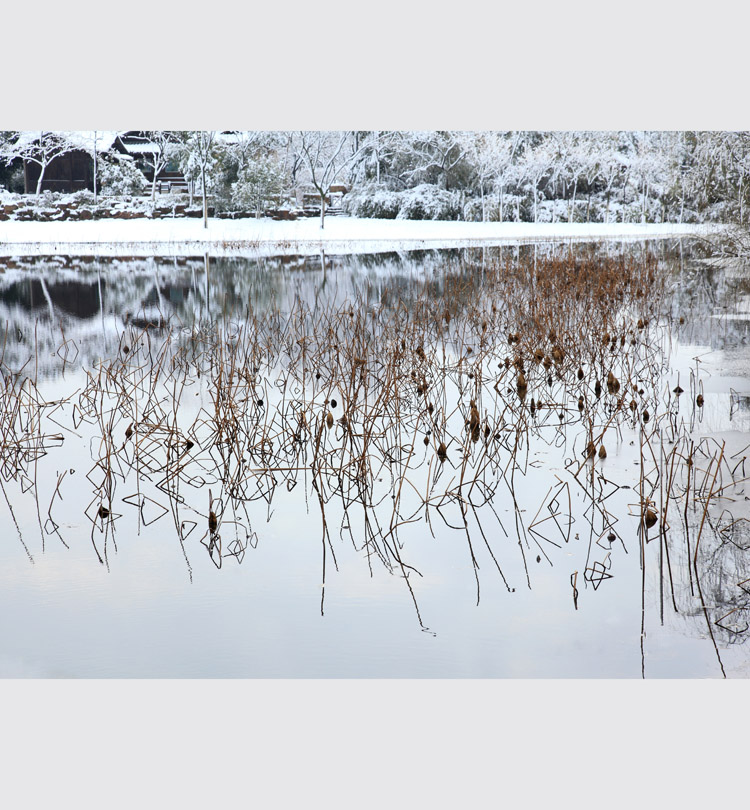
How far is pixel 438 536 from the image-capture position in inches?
110

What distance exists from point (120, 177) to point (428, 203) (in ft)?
14.3

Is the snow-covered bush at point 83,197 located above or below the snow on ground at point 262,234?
above

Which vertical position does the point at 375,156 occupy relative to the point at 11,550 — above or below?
above

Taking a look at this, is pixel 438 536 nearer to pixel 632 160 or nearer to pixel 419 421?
pixel 419 421

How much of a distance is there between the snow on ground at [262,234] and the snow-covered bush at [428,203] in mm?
160

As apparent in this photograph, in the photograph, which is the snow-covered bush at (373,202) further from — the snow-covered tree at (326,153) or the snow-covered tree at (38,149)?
the snow-covered tree at (38,149)

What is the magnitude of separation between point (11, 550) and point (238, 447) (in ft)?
3.04

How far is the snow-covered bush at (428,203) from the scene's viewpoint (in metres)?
11.5

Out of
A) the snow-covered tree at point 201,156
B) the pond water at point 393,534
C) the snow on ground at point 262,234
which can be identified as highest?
the snow-covered tree at point 201,156

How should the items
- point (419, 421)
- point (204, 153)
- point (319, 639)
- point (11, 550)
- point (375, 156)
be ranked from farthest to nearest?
point (375, 156) → point (204, 153) → point (419, 421) → point (11, 550) → point (319, 639)

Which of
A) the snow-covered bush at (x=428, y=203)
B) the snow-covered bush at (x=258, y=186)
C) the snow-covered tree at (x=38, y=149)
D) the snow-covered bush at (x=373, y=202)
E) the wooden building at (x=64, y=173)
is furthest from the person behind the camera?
the snow-covered bush at (x=428, y=203)

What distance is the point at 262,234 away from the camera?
11.3 metres

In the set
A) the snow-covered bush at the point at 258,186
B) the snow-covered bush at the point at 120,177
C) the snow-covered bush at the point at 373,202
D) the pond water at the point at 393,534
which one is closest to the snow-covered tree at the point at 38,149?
the snow-covered bush at the point at 120,177

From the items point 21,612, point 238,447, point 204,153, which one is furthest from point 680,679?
point 204,153
